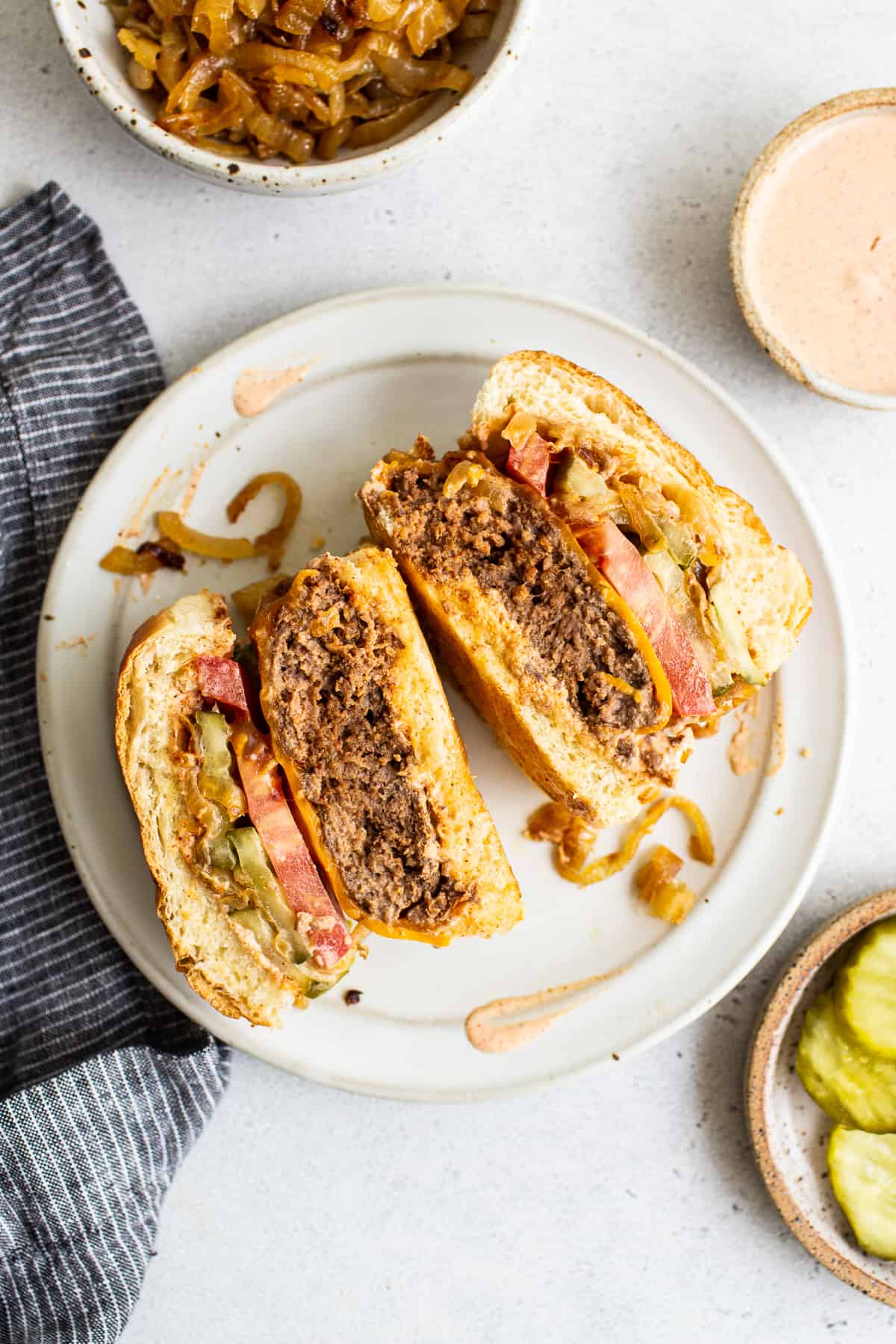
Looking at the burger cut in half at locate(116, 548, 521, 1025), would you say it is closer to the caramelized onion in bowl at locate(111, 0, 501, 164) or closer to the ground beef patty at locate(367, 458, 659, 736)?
the ground beef patty at locate(367, 458, 659, 736)

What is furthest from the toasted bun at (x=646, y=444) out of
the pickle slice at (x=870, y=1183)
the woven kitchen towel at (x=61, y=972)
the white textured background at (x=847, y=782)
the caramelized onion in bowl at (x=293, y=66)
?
the pickle slice at (x=870, y=1183)

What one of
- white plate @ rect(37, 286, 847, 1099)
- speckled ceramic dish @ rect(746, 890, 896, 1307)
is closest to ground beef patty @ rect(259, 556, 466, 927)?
white plate @ rect(37, 286, 847, 1099)

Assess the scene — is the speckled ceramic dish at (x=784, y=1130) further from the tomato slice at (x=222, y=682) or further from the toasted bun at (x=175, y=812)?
the tomato slice at (x=222, y=682)

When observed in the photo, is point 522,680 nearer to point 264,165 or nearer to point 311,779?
point 311,779

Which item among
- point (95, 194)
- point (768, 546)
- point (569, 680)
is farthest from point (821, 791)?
point (95, 194)

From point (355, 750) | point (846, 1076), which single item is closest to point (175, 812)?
point (355, 750)
